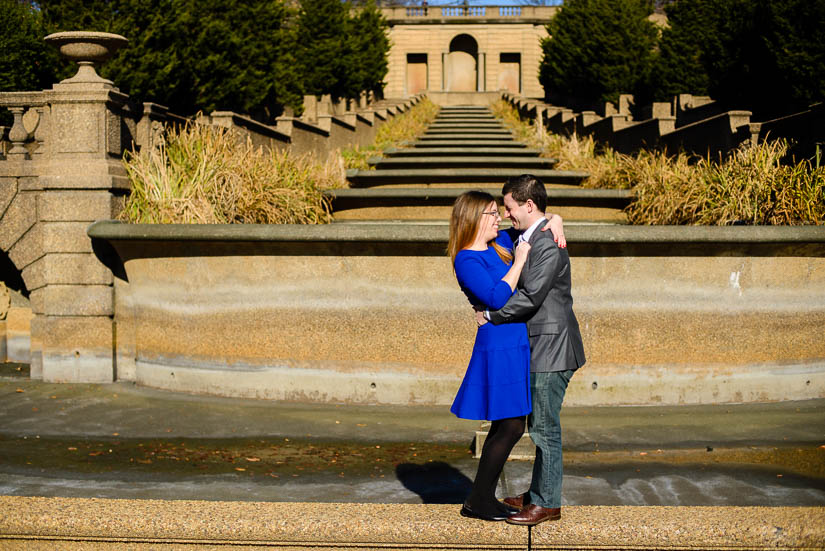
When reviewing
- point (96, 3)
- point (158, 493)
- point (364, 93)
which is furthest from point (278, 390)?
point (364, 93)

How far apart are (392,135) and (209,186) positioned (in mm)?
13220

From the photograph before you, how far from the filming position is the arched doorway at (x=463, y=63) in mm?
60906

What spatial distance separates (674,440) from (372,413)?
2.70m

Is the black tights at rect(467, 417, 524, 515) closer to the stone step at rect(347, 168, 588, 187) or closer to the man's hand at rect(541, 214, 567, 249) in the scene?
the man's hand at rect(541, 214, 567, 249)

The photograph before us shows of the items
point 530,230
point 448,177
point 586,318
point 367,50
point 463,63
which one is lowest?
point 586,318

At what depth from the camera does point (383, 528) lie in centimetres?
388

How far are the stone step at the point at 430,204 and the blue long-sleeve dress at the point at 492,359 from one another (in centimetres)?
772

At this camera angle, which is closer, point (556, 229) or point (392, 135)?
point (556, 229)

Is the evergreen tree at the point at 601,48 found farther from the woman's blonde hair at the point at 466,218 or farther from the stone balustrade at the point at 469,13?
the woman's blonde hair at the point at 466,218

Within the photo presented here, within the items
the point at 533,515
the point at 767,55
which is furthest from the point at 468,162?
the point at 533,515

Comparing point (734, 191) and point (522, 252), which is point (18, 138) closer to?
point (522, 252)

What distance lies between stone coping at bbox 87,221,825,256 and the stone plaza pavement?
4.97 feet

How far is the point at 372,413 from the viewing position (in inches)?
310

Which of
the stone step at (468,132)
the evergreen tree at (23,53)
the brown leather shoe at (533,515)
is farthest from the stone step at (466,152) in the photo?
the brown leather shoe at (533,515)
